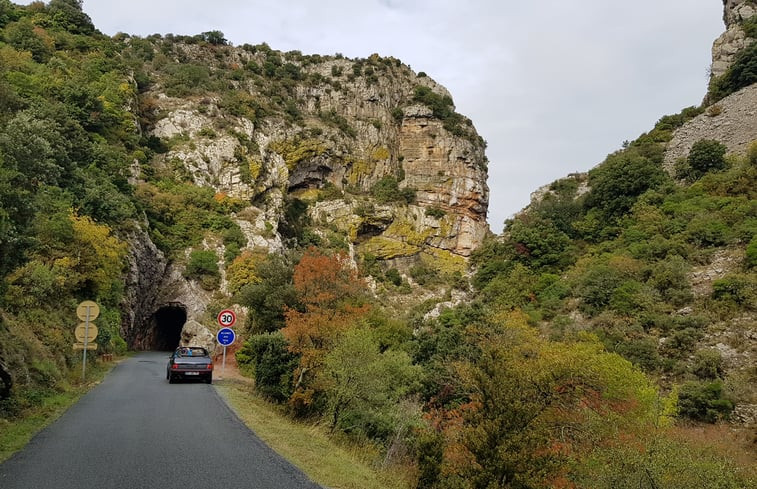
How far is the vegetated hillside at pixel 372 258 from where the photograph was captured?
41.5 ft

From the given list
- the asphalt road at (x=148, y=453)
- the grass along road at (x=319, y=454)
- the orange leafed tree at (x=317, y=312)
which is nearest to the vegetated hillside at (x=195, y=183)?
the orange leafed tree at (x=317, y=312)

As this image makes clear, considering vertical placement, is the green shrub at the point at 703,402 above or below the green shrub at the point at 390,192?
below

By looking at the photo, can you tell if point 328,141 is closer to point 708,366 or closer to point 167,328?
point 167,328

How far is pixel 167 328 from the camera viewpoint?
169 ft

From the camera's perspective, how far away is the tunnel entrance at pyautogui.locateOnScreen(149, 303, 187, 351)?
159 feet

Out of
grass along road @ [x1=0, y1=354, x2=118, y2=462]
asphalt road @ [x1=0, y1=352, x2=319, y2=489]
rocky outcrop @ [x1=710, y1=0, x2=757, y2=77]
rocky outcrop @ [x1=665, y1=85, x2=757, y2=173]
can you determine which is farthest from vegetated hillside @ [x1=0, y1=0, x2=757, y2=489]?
rocky outcrop @ [x1=710, y1=0, x2=757, y2=77]

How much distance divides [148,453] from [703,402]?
764 inches

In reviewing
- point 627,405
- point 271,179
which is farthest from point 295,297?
point 271,179

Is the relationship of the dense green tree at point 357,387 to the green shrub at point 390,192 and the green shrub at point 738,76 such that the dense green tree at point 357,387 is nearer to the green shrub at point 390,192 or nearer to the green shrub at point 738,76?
the green shrub at point 738,76

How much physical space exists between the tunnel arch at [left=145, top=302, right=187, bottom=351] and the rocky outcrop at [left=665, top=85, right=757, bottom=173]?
162ft

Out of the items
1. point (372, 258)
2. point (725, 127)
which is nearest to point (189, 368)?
point (372, 258)

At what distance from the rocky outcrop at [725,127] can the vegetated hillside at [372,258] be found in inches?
84.4

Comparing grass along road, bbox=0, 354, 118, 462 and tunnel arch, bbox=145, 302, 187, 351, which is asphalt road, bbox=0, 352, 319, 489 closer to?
grass along road, bbox=0, 354, 118, 462

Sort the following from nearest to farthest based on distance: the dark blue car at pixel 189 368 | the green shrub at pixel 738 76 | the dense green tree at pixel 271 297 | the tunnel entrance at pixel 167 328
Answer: the dark blue car at pixel 189 368 < the dense green tree at pixel 271 297 < the green shrub at pixel 738 76 < the tunnel entrance at pixel 167 328
